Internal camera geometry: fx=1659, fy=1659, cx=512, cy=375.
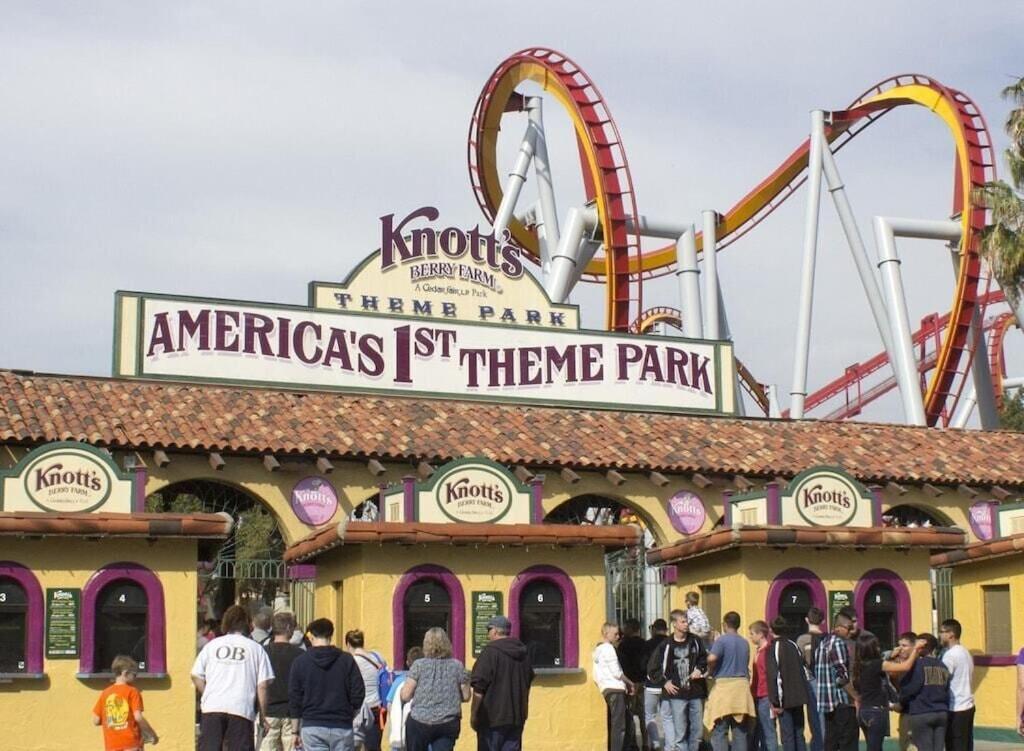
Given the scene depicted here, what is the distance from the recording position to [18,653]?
18438 mm

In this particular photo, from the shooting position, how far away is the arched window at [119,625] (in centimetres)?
1881

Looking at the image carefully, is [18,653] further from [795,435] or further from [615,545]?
[795,435]

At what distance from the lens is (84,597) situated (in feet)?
61.3

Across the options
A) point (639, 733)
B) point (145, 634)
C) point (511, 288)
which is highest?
point (511, 288)

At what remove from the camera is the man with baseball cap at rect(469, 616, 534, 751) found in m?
13.5

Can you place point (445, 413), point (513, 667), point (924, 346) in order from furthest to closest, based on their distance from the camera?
point (924, 346) → point (445, 413) → point (513, 667)

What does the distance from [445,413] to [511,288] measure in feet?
11.6

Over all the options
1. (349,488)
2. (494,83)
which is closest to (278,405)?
(349,488)

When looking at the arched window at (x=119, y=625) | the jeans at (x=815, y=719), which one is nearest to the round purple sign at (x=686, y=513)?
the arched window at (x=119, y=625)

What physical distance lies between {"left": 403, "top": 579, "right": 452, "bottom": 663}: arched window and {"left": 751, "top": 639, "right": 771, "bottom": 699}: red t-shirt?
4.11m

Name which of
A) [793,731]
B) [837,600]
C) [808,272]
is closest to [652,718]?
[793,731]

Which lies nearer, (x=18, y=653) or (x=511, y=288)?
(x=18, y=653)

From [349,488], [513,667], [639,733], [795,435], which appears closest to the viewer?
[513,667]

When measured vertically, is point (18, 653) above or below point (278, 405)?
below
